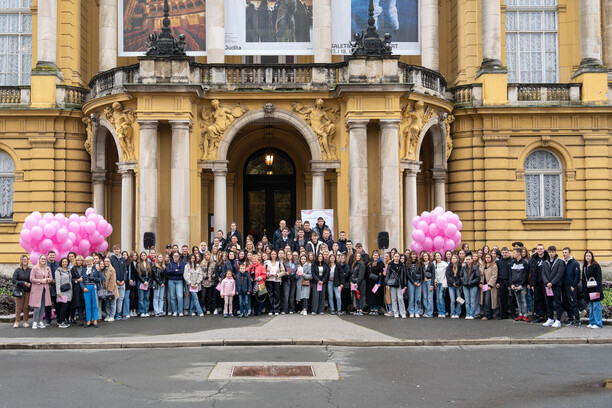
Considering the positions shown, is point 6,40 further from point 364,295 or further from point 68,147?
point 364,295

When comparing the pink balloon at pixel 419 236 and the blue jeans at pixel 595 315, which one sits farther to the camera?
the pink balloon at pixel 419 236

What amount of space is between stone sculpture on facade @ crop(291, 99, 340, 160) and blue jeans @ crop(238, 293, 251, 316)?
24.6 feet

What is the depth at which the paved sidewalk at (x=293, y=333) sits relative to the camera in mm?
13703

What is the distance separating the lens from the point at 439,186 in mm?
27484

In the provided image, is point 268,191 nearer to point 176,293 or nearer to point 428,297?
point 176,293

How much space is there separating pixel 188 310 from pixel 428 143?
555 inches

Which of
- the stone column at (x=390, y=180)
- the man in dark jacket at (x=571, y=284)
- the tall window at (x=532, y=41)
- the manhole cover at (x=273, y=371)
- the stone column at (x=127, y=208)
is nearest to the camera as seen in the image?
the manhole cover at (x=273, y=371)

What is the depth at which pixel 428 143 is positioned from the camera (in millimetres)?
28359

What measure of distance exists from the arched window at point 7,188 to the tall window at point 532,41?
20.9m

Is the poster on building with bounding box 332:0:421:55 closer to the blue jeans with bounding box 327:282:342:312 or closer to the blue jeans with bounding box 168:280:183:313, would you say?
the blue jeans with bounding box 327:282:342:312

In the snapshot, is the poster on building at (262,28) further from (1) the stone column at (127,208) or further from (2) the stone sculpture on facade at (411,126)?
(1) the stone column at (127,208)

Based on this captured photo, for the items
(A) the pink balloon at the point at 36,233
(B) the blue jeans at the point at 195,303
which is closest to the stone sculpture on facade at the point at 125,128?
(A) the pink balloon at the point at 36,233

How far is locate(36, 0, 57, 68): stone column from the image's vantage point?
1088 inches

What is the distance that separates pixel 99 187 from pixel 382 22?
1267cm
